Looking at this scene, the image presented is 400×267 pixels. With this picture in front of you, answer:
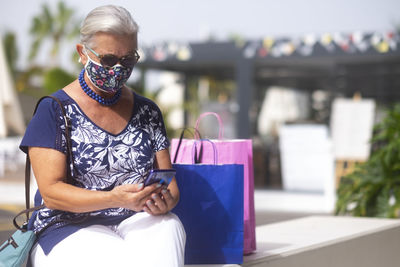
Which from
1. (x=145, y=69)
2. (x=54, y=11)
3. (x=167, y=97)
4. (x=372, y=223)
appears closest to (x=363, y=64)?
(x=145, y=69)

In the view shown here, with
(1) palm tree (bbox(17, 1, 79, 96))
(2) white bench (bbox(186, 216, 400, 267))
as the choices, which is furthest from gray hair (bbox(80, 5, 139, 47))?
(1) palm tree (bbox(17, 1, 79, 96))

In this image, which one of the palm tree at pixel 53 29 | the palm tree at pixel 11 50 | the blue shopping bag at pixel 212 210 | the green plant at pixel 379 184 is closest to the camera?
the blue shopping bag at pixel 212 210

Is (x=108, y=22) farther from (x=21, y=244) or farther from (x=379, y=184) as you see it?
(x=379, y=184)

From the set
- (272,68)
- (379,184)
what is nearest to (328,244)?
(379,184)

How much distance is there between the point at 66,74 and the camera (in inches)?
581

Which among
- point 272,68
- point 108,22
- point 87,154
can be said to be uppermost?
point 272,68

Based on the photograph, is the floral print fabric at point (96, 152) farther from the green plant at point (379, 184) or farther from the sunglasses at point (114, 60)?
the green plant at point (379, 184)

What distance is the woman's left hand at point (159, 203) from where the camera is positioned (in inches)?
87.0

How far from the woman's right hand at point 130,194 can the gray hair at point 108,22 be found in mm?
A: 518

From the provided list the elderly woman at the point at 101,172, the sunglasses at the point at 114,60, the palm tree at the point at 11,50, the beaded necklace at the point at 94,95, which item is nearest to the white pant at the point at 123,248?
the elderly woman at the point at 101,172

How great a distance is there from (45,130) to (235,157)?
984mm

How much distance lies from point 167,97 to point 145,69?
446 centimetres

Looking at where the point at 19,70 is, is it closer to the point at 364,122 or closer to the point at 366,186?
the point at 364,122

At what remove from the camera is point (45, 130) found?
220 centimetres
